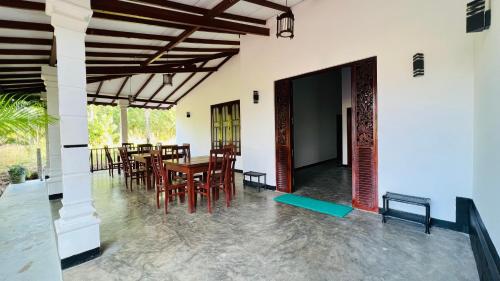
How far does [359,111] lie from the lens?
374 centimetres

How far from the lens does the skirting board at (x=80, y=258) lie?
7.66 feet

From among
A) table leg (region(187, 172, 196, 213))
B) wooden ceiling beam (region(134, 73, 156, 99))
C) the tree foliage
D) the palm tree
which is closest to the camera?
the palm tree

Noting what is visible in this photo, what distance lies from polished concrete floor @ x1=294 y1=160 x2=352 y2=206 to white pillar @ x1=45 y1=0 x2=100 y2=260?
366 centimetres

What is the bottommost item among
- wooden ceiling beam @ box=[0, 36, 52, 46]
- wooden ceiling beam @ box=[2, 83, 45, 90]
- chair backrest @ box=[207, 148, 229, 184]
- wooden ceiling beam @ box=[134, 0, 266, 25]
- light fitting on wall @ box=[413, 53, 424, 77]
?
chair backrest @ box=[207, 148, 229, 184]

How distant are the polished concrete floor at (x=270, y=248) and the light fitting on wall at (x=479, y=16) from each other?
2.09 meters

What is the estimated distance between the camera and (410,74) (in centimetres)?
320

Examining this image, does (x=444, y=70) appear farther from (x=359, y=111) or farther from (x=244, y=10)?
(x=244, y=10)

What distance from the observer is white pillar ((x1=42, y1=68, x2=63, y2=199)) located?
482 cm

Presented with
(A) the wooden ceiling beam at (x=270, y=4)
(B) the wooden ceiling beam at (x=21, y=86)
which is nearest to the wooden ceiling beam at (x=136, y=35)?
(A) the wooden ceiling beam at (x=270, y=4)

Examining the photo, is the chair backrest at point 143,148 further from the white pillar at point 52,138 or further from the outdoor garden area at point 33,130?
the outdoor garden area at point 33,130

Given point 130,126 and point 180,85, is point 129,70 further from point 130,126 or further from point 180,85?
point 130,126

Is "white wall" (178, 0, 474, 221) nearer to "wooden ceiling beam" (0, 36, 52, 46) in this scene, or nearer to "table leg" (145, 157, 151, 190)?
"table leg" (145, 157, 151, 190)

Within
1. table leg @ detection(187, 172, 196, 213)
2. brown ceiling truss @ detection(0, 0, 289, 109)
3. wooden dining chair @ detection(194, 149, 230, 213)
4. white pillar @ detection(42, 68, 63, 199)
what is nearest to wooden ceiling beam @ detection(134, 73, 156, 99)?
brown ceiling truss @ detection(0, 0, 289, 109)

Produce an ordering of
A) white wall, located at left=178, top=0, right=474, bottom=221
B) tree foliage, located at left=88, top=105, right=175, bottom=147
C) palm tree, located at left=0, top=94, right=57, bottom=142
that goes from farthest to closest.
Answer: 1. tree foliage, located at left=88, top=105, right=175, bottom=147
2. white wall, located at left=178, top=0, right=474, bottom=221
3. palm tree, located at left=0, top=94, right=57, bottom=142
